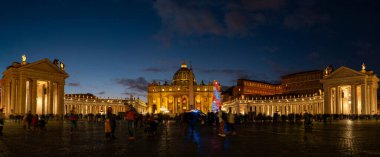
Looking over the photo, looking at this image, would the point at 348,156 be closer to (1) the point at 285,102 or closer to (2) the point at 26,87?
(2) the point at 26,87

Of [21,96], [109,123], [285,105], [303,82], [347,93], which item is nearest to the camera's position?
[109,123]

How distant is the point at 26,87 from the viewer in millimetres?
83125

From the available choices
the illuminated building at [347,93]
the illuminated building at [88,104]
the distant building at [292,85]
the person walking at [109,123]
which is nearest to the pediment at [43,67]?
the illuminated building at [347,93]

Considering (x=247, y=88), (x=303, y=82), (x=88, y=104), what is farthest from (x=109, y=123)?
(x=247, y=88)

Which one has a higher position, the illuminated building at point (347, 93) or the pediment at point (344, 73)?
the pediment at point (344, 73)

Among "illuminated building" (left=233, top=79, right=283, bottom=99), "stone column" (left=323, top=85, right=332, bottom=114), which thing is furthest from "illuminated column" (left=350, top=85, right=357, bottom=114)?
"illuminated building" (left=233, top=79, right=283, bottom=99)

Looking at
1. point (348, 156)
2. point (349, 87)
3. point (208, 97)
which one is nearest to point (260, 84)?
point (208, 97)

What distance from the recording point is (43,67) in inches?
3410

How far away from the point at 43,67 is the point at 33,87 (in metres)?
4.95

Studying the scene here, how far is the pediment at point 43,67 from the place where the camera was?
8319 cm

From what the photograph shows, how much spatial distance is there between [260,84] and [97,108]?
78.9 metres

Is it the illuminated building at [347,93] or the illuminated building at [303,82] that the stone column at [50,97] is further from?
the illuminated building at [303,82]

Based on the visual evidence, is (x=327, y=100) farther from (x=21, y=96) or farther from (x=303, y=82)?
(x=21, y=96)

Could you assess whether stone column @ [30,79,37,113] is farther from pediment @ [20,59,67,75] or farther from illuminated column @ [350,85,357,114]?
illuminated column @ [350,85,357,114]
